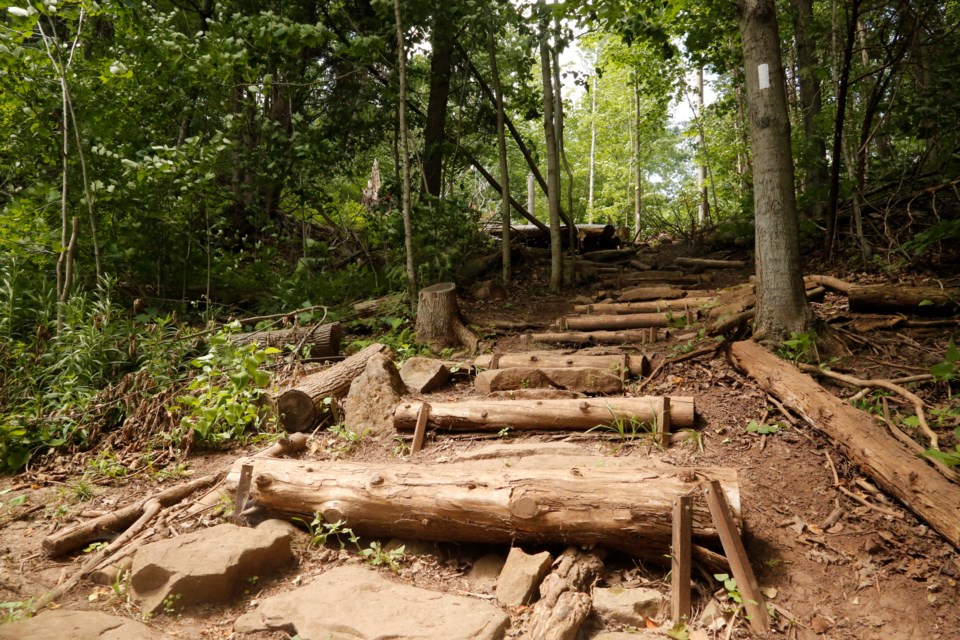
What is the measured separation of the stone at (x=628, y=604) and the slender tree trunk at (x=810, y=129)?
359 inches

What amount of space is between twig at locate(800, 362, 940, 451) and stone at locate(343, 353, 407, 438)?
3541mm

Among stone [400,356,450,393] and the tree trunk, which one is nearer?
the tree trunk

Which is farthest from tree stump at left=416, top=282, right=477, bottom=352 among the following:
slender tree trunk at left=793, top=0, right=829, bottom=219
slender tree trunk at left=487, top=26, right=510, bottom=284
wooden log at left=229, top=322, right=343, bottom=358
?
slender tree trunk at left=793, top=0, right=829, bottom=219

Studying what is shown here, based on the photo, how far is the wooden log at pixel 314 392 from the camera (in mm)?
5422

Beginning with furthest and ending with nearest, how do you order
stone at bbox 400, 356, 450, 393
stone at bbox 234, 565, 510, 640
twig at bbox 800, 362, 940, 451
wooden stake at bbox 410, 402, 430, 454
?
stone at bbox 400, 356, 450, 393 < wooden stake at bbox 410, 402, 430, 454 < twig at bbox 800, 362, 940, 451 < stone at bbox 234, 565, 510, 640

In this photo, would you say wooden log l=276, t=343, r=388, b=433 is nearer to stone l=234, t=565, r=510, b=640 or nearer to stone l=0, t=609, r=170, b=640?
stone l=234, t=565, r=510, b=640

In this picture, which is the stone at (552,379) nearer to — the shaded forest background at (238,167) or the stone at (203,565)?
the shaded forest background at (238,167)

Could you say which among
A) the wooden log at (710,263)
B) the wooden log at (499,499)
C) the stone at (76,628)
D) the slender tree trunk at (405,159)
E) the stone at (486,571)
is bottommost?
the stone at (486,571)

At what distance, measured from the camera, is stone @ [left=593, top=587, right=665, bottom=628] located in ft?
9.78

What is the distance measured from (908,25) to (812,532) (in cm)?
885

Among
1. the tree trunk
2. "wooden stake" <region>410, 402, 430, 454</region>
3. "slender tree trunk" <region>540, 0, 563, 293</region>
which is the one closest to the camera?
"wooden stake" <region>410, 402, 430, 454</region>

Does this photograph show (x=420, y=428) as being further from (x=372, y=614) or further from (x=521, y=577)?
(x=372, y=614)

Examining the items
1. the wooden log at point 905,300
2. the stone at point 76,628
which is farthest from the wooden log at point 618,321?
the stone at point 76,628

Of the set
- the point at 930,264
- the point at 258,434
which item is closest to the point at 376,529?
the point at 258,434
